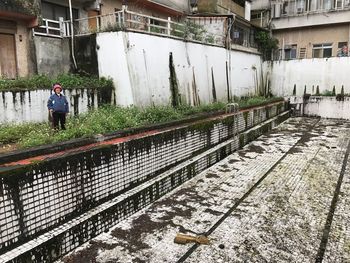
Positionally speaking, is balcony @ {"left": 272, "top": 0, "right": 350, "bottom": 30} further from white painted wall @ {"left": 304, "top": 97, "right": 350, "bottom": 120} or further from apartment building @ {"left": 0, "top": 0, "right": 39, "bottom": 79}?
apartment building @ {"left": 0, "top": 0, "right": 39, "bottom": 79}

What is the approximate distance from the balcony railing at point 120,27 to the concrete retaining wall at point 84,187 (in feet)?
14.6

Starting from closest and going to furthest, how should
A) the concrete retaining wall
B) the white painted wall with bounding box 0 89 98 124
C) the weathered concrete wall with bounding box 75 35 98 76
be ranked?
the concrete retaining wall → the white painted wall with bounding box 0 89 98 124 → the weathered concrete wall with bounding box 75 35 98 76

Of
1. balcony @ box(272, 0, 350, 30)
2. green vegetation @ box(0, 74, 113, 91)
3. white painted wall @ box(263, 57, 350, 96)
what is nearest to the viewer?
green vegetation @ box(0, 74, 113, 91)

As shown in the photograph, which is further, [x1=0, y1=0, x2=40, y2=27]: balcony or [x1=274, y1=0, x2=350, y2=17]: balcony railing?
[x1=274, y1=0, x2=350, y2=17]: balcony railing

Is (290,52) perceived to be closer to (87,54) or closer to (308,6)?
(308,6)

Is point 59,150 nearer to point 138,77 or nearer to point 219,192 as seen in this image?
point 219,192

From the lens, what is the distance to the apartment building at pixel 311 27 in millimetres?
20250

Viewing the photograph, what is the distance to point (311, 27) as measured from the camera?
Answer: 21469 millimetres

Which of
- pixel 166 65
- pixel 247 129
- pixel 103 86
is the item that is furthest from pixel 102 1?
pixel 247 129

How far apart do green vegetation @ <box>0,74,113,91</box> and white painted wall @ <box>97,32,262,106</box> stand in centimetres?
46

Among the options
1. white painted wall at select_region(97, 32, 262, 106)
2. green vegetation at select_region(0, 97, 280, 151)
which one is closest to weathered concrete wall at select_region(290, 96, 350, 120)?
white painted wall at select_region(97, 32, 262, 106)

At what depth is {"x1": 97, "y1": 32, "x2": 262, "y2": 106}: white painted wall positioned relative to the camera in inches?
362

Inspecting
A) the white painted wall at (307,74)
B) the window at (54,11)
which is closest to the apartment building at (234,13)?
the white painted wall at (307,74)

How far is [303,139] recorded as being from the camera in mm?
10484
